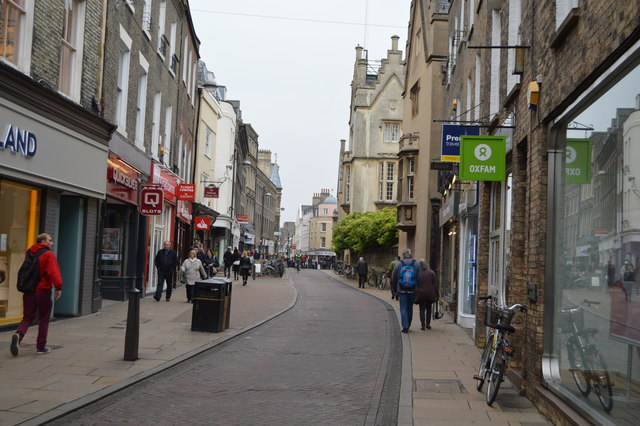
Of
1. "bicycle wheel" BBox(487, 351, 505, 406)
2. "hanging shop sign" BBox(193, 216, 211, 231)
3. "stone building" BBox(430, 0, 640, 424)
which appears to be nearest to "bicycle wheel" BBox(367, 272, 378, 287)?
"hanging shop sign" BBox(193, 216, 211, 231)

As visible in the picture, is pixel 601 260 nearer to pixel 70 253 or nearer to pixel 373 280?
pixel 70 253

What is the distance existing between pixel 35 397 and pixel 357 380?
4.08m

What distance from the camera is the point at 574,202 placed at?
7.14 metres

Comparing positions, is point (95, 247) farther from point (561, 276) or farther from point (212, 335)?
point (561, 276)

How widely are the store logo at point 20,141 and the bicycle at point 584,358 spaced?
852 cm

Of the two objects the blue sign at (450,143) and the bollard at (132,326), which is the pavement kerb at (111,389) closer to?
the bollard at (132,326)

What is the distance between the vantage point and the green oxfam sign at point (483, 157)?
1040 cm

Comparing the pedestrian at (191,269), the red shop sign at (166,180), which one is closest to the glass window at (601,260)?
the pedestrian at (191,269)

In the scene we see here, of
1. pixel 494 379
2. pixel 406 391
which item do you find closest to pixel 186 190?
pixel 406 391

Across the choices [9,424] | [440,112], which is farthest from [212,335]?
[440,112]

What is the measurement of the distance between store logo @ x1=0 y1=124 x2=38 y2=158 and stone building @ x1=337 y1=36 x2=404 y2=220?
4335 cm

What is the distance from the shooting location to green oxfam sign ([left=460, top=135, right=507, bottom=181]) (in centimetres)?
1040

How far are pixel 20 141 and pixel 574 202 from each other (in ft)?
28.6

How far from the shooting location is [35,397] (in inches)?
291
